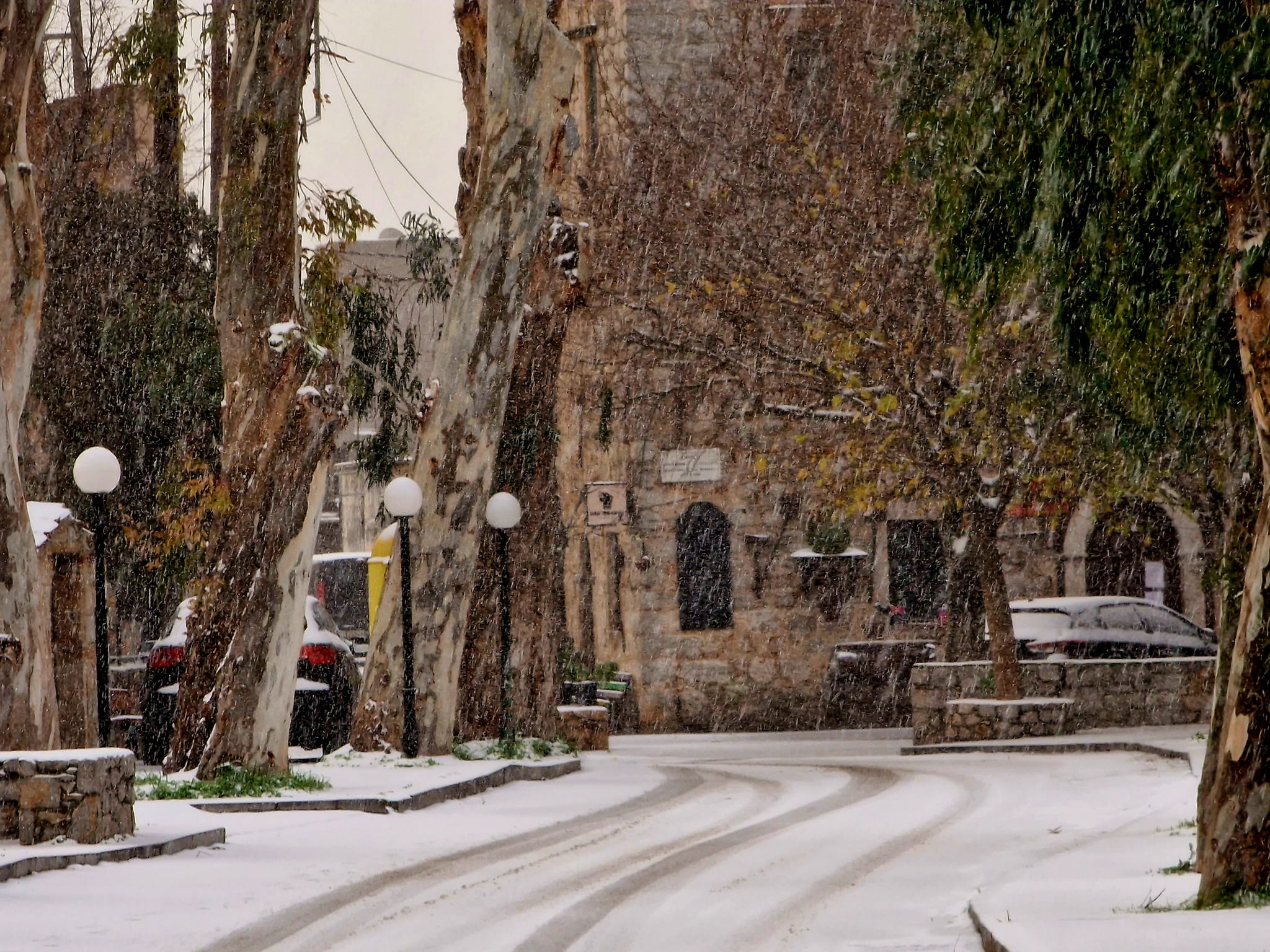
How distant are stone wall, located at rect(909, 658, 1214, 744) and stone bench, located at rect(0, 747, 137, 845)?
503 inches

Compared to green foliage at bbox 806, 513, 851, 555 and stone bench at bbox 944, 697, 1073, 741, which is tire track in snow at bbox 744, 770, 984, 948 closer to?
stone bench at bbox 944, 697, 1073, 741

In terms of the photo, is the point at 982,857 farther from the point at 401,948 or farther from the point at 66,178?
the point at 66,178

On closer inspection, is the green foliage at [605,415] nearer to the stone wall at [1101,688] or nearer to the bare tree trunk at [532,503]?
the bare tree trunk at [532,503]

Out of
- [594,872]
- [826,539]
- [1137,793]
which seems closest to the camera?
[594,872]

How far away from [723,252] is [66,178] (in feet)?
29.3

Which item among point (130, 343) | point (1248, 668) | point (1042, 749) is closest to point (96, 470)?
point (1248, 668)

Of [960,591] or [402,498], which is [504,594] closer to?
[402,498]

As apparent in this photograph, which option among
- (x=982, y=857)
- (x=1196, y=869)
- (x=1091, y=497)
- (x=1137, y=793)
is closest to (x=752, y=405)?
(x=1091, y=497)

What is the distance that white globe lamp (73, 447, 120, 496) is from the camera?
1246 centimetres

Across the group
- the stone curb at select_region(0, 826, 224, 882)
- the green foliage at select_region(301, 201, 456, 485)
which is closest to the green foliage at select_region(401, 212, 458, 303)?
the green foliage at select_region(301, 201, 456, 485)

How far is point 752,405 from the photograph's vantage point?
72.2 feet

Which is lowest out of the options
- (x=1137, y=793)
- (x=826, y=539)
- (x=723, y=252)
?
(x=1137, y=793)

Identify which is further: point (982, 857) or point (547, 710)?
point (547, 710)

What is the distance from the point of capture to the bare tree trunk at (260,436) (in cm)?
1361
